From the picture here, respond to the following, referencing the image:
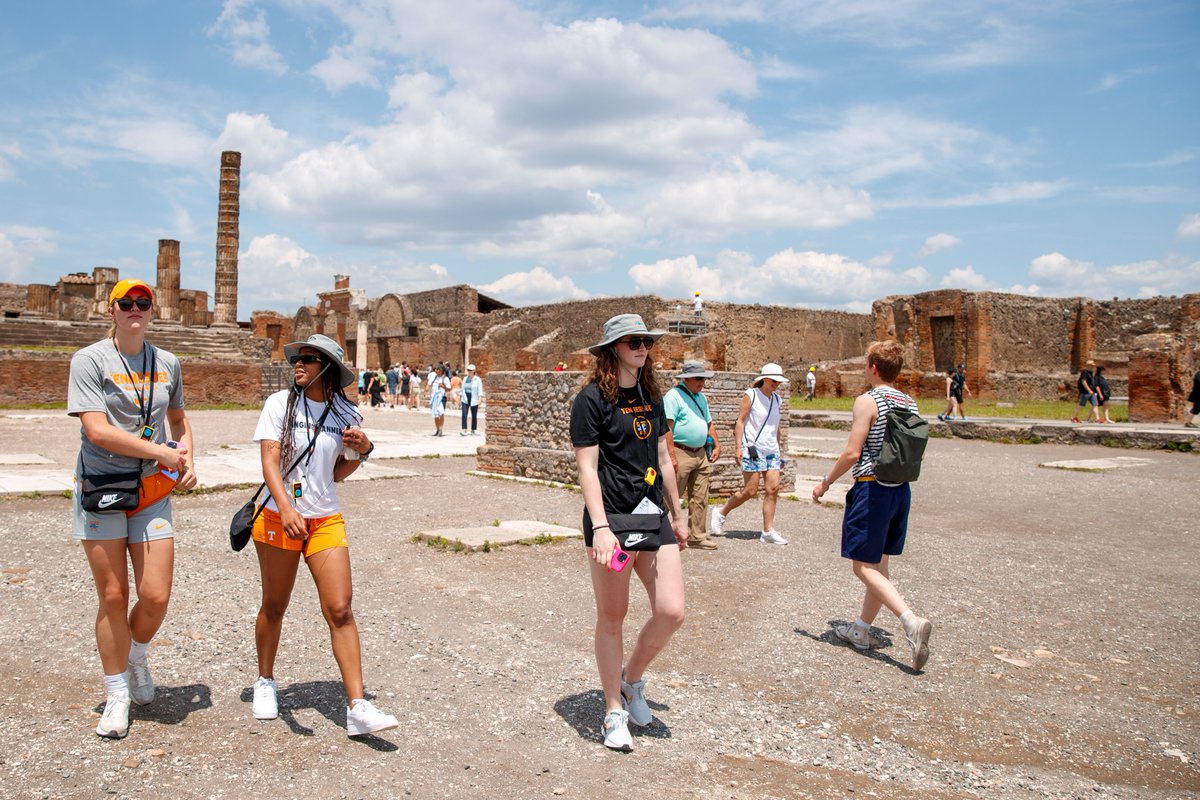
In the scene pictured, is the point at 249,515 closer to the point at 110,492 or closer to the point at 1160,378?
the point at 110,492

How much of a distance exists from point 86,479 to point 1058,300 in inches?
1432

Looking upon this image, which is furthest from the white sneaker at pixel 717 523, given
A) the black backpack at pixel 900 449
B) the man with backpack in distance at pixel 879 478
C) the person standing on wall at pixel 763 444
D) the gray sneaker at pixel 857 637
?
the black backpack at pixel 900 449

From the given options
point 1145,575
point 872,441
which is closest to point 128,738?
point 872,441

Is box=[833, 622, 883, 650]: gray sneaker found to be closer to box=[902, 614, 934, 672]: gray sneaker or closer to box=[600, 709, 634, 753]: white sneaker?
box=[902, 614, 934, 672]: gray sneaker

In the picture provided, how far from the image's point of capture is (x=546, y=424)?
11.7 meters

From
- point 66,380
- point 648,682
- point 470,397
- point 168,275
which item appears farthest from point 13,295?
point 648,682

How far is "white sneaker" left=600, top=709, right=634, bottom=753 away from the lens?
343cm

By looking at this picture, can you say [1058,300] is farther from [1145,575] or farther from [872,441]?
[872,441]

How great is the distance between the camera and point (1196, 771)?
347 cm

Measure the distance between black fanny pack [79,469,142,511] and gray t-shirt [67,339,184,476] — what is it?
3cm

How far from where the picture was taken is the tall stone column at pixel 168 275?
40.8 metres

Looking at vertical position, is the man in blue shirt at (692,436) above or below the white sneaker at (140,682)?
above

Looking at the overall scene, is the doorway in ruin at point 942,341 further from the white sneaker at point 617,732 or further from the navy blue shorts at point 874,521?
the white sneaker at point 617,732

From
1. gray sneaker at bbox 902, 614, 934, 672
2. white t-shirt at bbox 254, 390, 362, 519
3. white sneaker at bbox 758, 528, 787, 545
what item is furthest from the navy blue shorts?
white sneaker at bbox 758, 528, 787, 545
